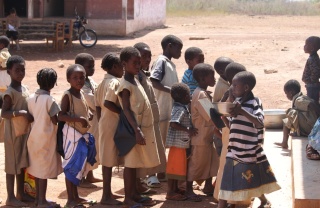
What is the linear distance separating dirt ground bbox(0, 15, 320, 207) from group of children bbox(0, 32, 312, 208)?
35 cm

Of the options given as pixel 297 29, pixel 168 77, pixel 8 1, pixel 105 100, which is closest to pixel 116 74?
pixel 105 100

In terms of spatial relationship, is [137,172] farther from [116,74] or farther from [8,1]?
[8,1]

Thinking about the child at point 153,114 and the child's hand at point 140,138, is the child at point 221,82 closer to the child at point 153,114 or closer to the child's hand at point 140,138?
the child at point 153,114

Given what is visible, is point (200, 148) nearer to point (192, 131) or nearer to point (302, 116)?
point (192, 131)

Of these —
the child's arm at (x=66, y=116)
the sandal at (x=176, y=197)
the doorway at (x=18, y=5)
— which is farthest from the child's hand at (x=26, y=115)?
the doorway at (x=18, y=5)

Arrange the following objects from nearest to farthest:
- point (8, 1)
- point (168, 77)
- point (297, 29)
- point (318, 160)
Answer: point (318, 160) < point (168, 77) < point (8, 1) < point (297, 29)

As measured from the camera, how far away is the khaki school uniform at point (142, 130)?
19.0ft

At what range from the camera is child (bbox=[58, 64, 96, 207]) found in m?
5.82

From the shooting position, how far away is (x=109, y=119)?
6.02 m

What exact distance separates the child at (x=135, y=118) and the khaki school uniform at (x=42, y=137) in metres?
0.62

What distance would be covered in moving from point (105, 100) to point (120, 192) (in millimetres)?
1130

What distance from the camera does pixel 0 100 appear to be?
631 cm

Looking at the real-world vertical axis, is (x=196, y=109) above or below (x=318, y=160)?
above

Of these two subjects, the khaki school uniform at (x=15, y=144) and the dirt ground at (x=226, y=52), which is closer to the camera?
the khaki school uniform at (x=15, y=144)
